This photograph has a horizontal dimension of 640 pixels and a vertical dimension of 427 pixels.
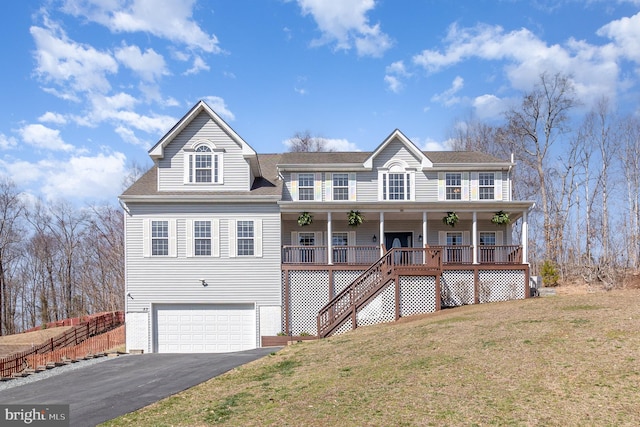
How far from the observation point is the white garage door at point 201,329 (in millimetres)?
21125

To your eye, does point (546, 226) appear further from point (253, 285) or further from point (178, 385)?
point (178, 385)

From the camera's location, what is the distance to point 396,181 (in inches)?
921

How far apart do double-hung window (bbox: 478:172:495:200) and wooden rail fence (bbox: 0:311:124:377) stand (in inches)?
795

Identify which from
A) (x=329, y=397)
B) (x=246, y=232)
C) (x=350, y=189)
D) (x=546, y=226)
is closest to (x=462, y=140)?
(x=546, y=226)

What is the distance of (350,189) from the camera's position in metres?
23.3

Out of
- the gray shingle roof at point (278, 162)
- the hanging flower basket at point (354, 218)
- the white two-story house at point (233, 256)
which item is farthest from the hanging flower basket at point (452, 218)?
the hanging flower basket at point (354, 218)

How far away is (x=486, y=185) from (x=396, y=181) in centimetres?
426

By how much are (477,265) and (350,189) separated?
6577 mm

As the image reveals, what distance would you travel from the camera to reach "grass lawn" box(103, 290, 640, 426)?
25.4ft

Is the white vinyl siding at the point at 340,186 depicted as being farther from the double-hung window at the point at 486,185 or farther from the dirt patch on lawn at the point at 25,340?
the dirt patch on lawn at the point at 25,340

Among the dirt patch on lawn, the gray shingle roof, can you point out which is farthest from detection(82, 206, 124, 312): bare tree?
the gray shingle roof

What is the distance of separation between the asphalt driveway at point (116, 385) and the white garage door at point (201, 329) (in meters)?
3.62

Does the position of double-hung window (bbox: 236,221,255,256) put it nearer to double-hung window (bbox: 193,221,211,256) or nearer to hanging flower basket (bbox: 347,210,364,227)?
double-hung window (bbox: 193,221,211,256)

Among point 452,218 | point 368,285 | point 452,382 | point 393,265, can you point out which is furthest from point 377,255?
point 452,382
